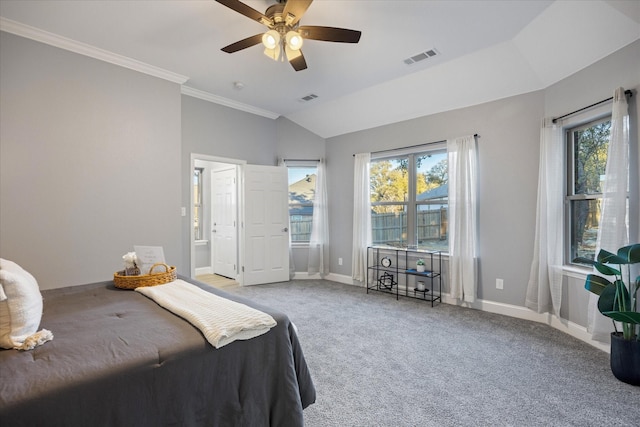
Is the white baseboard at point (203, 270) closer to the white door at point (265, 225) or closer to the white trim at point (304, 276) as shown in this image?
the white door at point (265, 225)

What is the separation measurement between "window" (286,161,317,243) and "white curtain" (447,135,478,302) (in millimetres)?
2470

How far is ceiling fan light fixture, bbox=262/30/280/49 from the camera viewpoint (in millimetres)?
2355

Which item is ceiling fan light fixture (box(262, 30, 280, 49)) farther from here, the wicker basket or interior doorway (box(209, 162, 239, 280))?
interior doorway (box(209, 162, 239, 280))

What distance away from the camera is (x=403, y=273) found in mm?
4480

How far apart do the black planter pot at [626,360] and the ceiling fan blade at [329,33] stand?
9.50 ft

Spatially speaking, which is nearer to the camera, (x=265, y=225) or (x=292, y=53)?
(x=292, y=53)

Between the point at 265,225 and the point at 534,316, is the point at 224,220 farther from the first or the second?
the point at 534,316

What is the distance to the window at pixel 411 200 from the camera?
14.3ft

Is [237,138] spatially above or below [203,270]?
above

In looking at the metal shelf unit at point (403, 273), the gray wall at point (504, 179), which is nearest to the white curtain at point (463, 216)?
the gray wall at point (504, 179)

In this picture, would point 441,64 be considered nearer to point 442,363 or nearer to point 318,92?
point 318,92

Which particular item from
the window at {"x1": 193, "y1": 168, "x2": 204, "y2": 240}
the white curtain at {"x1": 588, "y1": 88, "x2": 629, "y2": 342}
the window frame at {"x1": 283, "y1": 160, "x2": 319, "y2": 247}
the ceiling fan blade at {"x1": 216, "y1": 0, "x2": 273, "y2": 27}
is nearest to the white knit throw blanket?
the ceiling fan blade at {"x1": 216, "y1": 0, "x2": 273, "y2": 27}

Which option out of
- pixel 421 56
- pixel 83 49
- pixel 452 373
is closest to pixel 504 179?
pixel 421 56

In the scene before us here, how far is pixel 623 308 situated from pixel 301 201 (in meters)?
4.36
